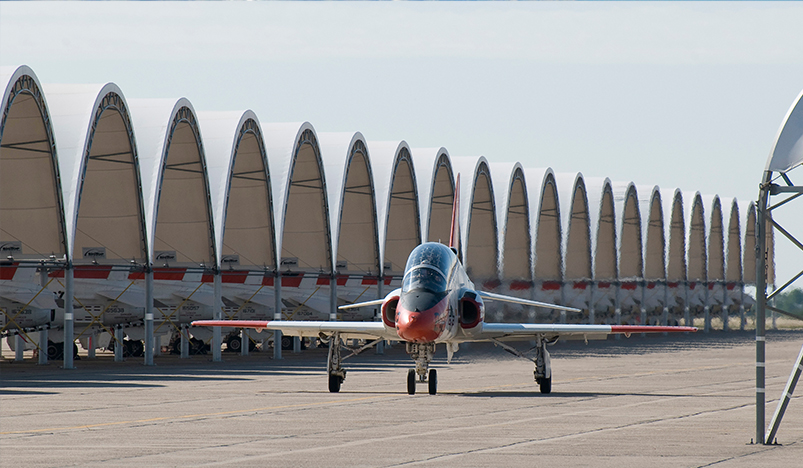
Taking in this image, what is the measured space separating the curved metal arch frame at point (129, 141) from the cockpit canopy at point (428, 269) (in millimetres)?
16077

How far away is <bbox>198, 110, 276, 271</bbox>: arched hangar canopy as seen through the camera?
43.7 metres

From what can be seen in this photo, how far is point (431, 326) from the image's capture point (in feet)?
74.2

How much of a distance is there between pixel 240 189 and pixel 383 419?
103ft

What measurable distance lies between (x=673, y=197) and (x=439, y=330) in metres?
73.1

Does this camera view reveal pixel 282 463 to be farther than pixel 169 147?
No

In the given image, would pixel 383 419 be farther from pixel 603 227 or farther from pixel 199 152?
pixel 603 227

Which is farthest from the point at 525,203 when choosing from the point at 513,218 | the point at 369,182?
the point at 369,182

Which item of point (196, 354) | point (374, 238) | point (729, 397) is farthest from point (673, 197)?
point (729, 397)

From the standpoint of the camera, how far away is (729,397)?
23906 mm

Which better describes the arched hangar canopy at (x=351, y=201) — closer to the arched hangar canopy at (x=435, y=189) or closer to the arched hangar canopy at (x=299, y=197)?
the arched hangar canopy at (x=299, y=197)

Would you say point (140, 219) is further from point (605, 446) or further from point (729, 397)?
point (605, 446)

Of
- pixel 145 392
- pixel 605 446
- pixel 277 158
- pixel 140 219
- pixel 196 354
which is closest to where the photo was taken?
pixel 605 446

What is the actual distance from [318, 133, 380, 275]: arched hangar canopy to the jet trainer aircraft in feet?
76.7

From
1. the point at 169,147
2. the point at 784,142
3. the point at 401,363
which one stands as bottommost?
the point at 401,363
